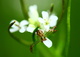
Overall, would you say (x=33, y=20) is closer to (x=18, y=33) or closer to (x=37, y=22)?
(x=37, y=22)

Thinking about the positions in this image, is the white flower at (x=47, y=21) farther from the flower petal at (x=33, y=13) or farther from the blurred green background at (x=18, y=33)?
the blurred green background at (x=18, y=33)

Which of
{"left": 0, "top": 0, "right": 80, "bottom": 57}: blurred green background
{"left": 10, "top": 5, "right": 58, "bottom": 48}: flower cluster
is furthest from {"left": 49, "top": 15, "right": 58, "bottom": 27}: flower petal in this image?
{"left": 0, "top": 0, "right": 80, "bottom": 57}: blurred green background

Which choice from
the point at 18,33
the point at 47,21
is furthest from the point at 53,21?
the point at 18,33

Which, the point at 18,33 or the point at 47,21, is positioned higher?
the point at 47,21

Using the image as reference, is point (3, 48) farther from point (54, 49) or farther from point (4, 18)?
point (54, 49)

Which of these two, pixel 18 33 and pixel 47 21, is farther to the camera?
Answer: pixel 18 33

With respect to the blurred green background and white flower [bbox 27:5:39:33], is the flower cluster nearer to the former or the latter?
white flower [bbox 27:5:39:33]

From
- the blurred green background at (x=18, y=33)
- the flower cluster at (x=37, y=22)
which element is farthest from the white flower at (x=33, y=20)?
the blurred green background at (x=18, y=33)

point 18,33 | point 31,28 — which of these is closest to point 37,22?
point 31,28

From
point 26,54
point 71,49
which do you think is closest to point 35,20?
point 71,49
